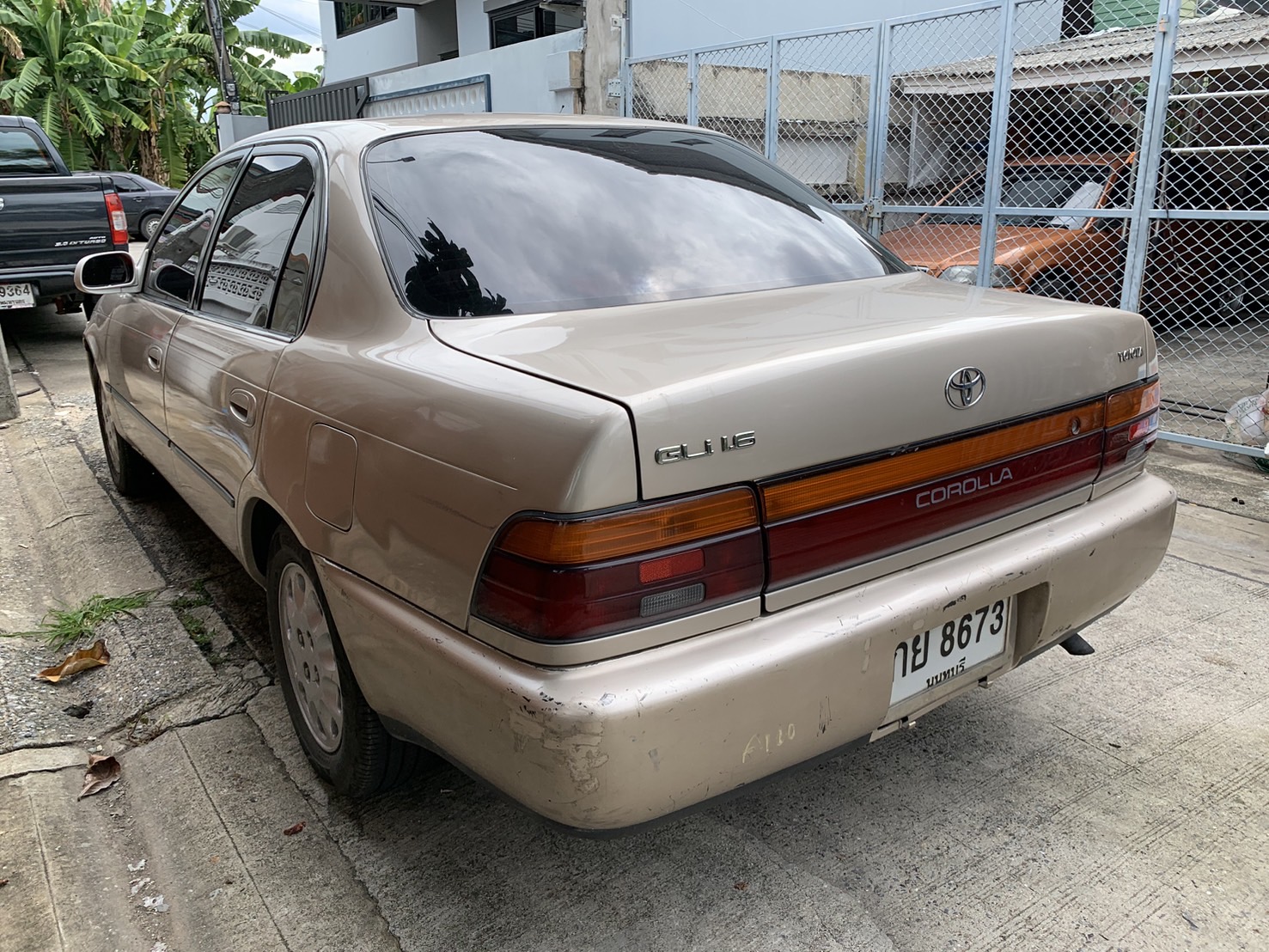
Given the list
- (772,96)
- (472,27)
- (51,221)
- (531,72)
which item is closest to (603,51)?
(531,72)

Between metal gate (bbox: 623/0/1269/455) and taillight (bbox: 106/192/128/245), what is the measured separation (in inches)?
180

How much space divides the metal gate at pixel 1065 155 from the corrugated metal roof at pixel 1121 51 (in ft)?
0.06

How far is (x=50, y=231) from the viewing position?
832cm

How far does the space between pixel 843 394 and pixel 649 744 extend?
732mm

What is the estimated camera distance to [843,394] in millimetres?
1928

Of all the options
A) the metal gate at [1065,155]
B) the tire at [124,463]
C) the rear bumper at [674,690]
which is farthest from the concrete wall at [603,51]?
the rear bumper at [674,690]

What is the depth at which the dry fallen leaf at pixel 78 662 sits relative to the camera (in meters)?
3.34

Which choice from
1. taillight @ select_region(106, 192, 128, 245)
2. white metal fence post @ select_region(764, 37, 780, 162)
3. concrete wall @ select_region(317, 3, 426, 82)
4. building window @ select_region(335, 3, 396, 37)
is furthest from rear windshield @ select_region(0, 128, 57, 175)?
building window @ select_region(335, 3, 396, 37)

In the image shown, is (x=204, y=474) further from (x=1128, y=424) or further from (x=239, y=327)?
(x=1128, y=424)

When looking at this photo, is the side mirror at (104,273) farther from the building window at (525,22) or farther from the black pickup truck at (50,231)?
the building window at (525,22)

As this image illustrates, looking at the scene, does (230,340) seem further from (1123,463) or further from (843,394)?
(1123,463)

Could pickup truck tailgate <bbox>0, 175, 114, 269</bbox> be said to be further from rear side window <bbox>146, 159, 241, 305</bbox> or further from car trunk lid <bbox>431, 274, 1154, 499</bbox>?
car trunk lid <bbox>431, 274, 1154, 499</bbox>

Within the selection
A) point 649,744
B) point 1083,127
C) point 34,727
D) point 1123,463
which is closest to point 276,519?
point 34,727

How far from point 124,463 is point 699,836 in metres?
3.64
